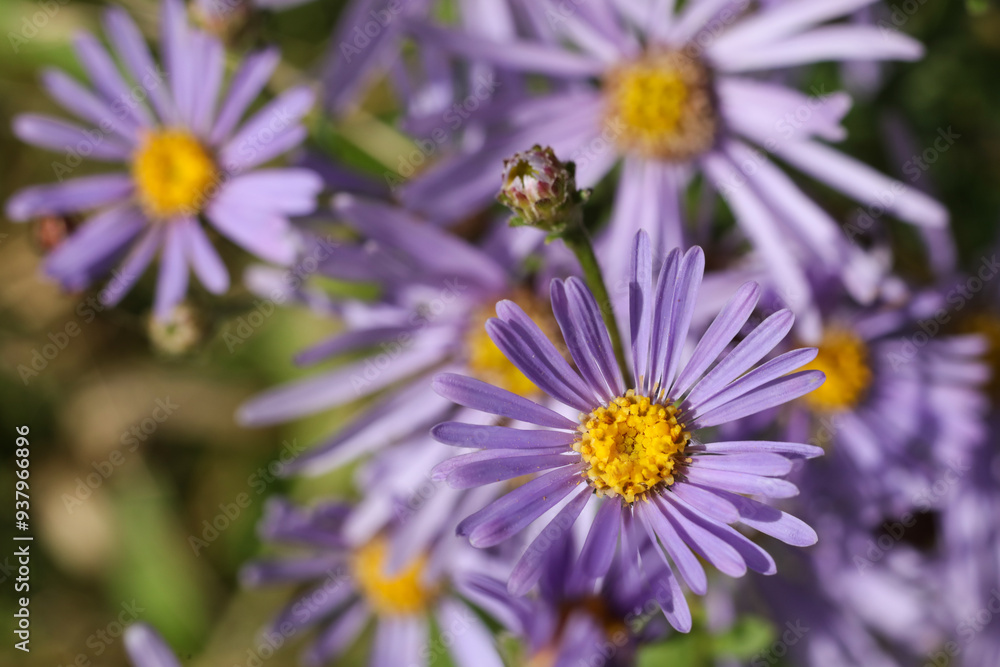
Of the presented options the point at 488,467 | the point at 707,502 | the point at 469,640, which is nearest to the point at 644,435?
the point at 707,502

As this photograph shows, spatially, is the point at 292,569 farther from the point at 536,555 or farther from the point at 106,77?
the point at 536,555

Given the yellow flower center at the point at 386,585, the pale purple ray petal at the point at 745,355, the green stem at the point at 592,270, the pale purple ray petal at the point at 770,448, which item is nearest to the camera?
the pale purple ray petal at the point at 770,448

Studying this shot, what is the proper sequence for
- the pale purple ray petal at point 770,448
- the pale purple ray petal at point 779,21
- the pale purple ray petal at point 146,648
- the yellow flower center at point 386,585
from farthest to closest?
1. the yellow flower center at point 386,585
2. the pale purple ray petal at point 779,21
3. the pale purple ray petal at point 146,648
4. the pale purple ray petal at point 770,448

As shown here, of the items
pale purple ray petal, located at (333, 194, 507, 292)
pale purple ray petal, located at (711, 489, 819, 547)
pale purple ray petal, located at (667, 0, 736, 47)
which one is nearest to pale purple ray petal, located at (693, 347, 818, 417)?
pale purple ray petal, located at (711, 489, 819, 547)

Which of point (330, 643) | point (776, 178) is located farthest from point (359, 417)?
point (776, 178)

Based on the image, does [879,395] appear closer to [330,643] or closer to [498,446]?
[498,446]

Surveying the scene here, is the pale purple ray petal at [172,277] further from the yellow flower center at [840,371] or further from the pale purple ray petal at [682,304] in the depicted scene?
the yellow flower center at [840,371]

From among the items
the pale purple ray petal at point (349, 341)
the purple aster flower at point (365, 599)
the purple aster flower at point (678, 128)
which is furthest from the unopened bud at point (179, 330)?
the purple aster flower at point (678, 128)
